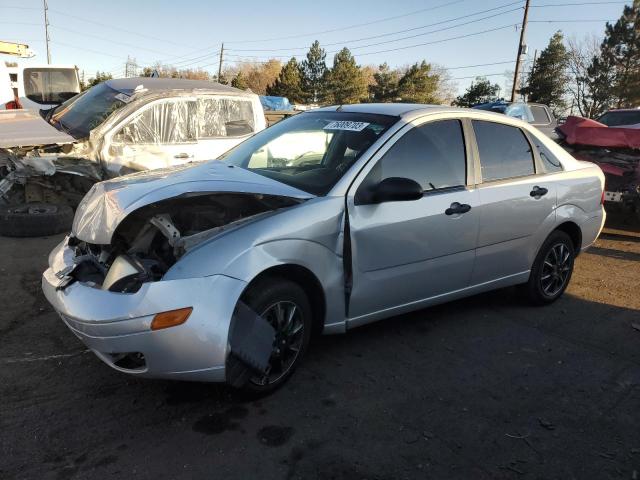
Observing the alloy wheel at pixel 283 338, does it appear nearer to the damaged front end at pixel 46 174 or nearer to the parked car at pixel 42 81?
the damaged front end at pixel 46 174

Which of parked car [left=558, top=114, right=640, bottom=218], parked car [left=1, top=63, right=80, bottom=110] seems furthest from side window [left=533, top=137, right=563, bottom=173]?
parked car [left=1, top=63, right=80, bottom=110]

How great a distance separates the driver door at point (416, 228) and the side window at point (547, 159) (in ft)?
3.32

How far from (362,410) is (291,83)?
51529mm

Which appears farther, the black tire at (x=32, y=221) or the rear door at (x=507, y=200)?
the black tire at (x=32, y=221)

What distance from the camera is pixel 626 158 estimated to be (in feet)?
26.1

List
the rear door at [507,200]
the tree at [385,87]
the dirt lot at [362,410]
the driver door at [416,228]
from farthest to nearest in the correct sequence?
the tree at [385,87]
the rear door at [507,200]
the driver door at [416,228]
the dirt lot at [362,410]

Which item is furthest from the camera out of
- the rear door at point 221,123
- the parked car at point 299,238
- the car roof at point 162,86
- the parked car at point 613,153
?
the parked car at point 613,153

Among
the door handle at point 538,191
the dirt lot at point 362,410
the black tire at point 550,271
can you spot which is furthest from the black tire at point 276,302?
the black tire at point 550,271

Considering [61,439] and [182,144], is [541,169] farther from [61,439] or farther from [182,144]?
[182,144]

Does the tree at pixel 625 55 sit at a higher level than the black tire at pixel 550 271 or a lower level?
higher

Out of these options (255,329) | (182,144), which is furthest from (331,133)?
(182,144)

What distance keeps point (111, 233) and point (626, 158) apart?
779 cm

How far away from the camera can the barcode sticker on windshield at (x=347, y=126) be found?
3.80m

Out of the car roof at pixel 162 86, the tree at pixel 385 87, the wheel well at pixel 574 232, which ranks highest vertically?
the tree at pixel 385 87
